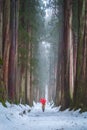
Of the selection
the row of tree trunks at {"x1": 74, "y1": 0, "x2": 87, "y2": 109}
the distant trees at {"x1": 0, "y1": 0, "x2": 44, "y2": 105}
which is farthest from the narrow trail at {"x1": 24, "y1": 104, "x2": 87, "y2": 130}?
the distant trees at {"x1": 0, "y1": 0, "x2": 44, "y2": 105}

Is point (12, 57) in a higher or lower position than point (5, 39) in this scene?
lower

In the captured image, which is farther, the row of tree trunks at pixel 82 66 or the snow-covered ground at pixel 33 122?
the row of tree trunks at pixel 82 66

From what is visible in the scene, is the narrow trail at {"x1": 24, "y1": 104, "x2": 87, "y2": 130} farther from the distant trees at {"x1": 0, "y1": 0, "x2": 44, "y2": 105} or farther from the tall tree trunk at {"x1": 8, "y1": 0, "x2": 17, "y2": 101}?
the tall tree trunk at {"x1": 8, "y1": 0, "x2": 17, "y2": 101}

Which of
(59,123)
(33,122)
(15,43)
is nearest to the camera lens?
(59,123)

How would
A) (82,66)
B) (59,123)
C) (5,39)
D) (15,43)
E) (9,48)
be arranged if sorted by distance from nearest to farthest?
(59,123), (82,66), (5,39), (9,48), (15,43)

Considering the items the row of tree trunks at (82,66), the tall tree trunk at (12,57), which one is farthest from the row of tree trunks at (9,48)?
the row of tree trunks at (82,66)

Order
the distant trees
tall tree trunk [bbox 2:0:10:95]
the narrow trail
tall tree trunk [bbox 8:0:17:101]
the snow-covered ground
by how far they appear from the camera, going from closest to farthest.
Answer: the snow-covered ground
the narrow trail
tall tree trunk [bbox 2:0:10:95]
the distant trees
tall tree trunk [bbox 8:0:17:101]

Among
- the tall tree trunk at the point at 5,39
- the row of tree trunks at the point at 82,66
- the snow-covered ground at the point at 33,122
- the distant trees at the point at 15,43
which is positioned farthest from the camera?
the distant trees at the point at 15,43

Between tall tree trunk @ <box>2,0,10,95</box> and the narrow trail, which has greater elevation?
tall tree trunk @ <box>2,0,10,95</box>

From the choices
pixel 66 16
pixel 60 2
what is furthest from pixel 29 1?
pixel 66 16

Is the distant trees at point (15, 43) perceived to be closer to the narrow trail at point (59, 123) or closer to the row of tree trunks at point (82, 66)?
the narrow trail at point (59, 123)

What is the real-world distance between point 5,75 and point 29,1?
28.5ft

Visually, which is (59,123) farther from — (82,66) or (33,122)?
(82,66)

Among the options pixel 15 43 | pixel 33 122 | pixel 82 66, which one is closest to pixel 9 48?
pixel 15 43
